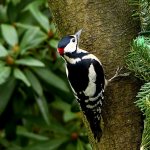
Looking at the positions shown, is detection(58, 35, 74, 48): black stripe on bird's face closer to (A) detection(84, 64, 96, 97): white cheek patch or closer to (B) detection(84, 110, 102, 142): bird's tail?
(A) detection(84, 64, 96, 97): white cheek patch

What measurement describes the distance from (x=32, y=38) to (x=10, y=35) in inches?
4.7

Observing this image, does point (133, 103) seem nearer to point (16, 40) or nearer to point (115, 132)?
point (115, 132)

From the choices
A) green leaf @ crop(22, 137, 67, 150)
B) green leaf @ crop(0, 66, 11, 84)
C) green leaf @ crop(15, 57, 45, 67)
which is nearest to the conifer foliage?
green leaf @ crop(15, 57, 45, 67)

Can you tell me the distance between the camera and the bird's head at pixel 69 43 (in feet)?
6.57

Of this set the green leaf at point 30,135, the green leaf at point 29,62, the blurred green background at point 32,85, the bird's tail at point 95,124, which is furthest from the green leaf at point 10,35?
the bird's tail at point 95,124

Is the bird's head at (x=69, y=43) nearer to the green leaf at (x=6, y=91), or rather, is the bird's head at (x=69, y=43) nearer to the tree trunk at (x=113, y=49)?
the tree trunk at (x=113, y=49)

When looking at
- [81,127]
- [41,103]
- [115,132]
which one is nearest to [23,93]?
[41,103]

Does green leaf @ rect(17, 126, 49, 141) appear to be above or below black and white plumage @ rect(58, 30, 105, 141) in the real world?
below

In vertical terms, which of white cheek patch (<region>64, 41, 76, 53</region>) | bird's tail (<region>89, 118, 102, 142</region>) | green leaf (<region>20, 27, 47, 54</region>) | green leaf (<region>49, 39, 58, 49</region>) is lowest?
green leaf (<region>49, 39, 58, 49</region>)

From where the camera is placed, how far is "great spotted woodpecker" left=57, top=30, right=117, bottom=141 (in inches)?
79.2

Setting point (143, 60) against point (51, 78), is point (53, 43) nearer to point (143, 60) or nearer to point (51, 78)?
point (51, 78)

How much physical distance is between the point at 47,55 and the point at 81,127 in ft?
1.53

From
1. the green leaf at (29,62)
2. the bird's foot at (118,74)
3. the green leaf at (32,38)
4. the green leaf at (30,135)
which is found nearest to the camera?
the bird's foot at (118,74)

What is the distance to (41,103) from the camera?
3.19m
